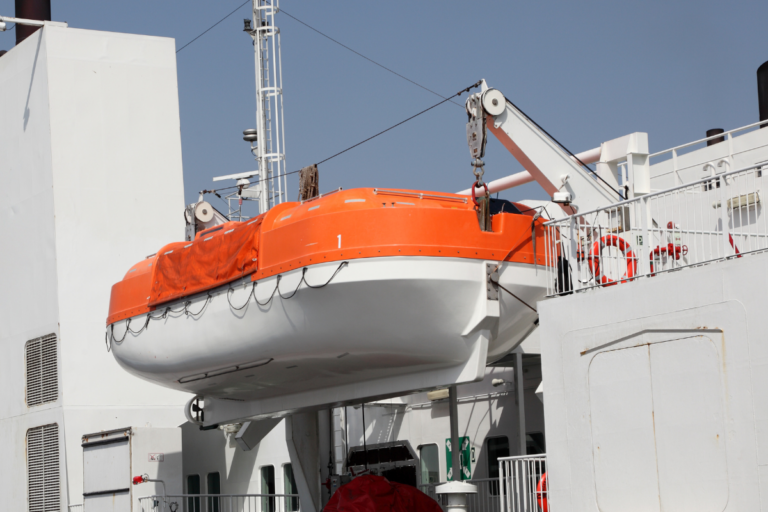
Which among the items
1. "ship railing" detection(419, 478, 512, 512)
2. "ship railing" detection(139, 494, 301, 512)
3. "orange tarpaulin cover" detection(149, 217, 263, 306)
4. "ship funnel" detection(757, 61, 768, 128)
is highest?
"ship funnel" detection(757, 61, 768, 128)

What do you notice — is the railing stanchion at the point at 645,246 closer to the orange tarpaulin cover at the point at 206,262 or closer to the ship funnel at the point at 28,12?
the orange tarpaulin cover at the point at 206,262

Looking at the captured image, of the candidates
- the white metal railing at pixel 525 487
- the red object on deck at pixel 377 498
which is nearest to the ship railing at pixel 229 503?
the red object on deck at pixel 377 498

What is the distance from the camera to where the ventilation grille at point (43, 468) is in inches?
738

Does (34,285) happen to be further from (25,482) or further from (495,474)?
(495,474)

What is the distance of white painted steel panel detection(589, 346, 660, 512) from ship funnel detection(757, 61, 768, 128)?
10.0 meters

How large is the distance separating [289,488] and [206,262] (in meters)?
5.90

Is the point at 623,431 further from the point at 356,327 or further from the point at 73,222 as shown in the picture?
the point at 73,222

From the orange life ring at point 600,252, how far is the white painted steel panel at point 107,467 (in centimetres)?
974

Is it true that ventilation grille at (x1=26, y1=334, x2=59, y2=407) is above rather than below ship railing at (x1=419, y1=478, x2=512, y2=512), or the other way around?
above

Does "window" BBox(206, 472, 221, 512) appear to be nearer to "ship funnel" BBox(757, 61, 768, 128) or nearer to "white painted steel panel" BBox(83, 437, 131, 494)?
"white painted steel panel" BBox(83, 437, 131, 494)

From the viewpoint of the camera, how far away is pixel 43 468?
19.1m

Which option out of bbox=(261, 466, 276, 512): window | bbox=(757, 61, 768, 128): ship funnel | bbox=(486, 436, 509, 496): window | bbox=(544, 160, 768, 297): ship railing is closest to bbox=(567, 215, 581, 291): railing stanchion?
bbox=(544, 160, 768, 297): ship railing

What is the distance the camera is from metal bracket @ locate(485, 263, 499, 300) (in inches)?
426

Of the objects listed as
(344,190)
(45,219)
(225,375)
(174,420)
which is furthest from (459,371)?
(45,219)
